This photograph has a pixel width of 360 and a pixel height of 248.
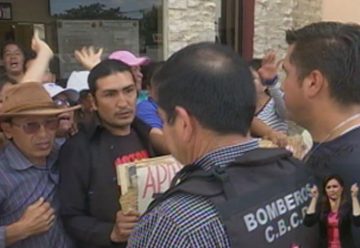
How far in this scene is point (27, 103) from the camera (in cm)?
235

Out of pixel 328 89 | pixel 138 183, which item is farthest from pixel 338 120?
pixel 138 183

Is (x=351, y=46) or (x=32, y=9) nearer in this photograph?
(x=351, y=46)

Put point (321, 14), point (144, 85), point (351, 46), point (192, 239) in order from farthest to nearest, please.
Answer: point (321, 14)
point (144, 85)
point (351, 46)
point (192, 239)


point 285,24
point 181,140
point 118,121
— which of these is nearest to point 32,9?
point 285,24

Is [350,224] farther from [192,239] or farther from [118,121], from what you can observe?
[118,121]

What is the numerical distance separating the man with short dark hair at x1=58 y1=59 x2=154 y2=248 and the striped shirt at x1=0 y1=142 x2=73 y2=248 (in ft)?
0.26

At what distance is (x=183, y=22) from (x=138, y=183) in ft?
12.8

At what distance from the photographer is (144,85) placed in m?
3.73

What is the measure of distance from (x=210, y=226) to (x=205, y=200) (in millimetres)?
60

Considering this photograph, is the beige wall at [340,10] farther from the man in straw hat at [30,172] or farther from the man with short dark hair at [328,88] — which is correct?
the man with short dark hair at [328,88]

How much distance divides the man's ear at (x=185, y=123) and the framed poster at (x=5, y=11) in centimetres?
526

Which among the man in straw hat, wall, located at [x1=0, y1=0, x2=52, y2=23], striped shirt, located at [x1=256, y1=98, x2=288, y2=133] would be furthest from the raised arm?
wall, located at [x1=0, y1=0, x2=52, y2=23]

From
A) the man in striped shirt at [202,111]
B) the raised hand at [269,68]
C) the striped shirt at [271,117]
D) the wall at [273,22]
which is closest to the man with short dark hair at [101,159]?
the man in striped shirt at [202,111]

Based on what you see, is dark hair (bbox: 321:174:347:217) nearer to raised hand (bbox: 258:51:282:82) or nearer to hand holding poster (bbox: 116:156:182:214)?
hand holding poster (bbox: 116:156:182:214)
